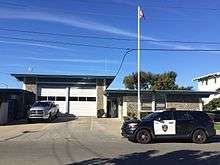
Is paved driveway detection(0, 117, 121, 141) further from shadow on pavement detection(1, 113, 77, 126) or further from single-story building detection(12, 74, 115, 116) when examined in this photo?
single-story building detection(12, 74, 115, 116)

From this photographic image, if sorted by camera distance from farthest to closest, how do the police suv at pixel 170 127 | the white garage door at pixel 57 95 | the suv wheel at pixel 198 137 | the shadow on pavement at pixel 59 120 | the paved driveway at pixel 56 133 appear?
1. the white garage door at pixel 57 95
2. the shadow on pavement at pixel 59 120
3. the paved driveway at pixel 56 133
4. the suv wheel at pixel 198 137
5. the police suv at pixel 170 127

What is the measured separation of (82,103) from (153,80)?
34442mm

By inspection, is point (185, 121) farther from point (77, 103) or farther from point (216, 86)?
point (216, 86)

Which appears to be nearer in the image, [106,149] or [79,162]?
[79,162]

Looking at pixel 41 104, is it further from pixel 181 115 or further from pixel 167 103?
pixel 181 115

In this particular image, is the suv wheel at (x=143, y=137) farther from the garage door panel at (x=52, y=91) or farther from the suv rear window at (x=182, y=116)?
the garage door panel at (x=52, y=91)

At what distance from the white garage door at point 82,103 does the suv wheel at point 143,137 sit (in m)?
31.2

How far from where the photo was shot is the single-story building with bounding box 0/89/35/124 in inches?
1588

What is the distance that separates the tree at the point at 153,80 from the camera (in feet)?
276

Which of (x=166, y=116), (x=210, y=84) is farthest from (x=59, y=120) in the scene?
(x=210, y=84)

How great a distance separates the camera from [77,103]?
53156 millimetres

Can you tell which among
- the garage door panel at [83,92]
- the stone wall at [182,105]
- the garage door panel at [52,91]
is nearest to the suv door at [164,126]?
the stone wall at [182,105]

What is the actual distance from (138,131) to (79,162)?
8299 millimetres

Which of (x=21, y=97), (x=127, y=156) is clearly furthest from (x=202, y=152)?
(x=21, y=97)
